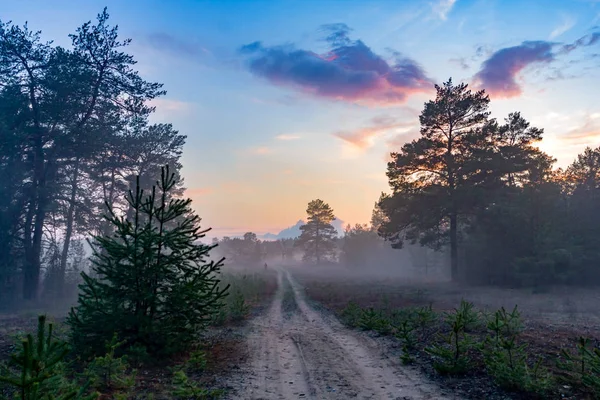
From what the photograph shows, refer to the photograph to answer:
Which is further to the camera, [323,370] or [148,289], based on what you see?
[148,289]

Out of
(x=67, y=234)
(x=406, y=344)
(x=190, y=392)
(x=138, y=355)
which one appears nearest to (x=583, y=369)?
(x=406, y=344)

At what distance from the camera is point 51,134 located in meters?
24.7

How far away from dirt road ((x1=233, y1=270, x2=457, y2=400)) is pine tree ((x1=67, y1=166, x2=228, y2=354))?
7.09 feet

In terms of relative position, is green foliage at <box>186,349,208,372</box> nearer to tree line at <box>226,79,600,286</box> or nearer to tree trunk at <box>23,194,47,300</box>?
tree trunk at <box>23,194,47,300</box>

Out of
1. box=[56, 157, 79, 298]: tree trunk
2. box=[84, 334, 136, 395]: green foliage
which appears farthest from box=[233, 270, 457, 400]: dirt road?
box=[56, 157, 79, 298]: tree trunk

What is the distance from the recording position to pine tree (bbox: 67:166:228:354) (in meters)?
8.86

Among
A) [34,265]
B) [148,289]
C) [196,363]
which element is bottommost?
[196,363]

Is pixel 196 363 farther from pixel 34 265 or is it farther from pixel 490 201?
pixel 490 201

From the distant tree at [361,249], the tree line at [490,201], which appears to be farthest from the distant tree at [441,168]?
the distant tree at [361,249]

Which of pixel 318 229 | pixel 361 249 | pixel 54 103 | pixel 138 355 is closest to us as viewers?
pixel 138 355

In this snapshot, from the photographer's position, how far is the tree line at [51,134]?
23547mm

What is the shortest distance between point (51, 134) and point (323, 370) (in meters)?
24.4

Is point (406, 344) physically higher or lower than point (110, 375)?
lower

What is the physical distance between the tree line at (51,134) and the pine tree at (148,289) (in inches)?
747
